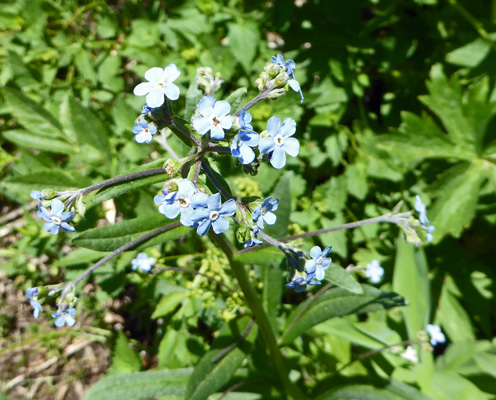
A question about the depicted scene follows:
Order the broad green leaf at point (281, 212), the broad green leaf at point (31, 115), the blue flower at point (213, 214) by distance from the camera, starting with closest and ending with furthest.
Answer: the blue flower at point (213, 214) < the broad green leaf at point (281, 212) < the broad green leaf at point (31, 115)

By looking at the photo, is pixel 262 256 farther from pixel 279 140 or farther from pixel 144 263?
pixel 144 263

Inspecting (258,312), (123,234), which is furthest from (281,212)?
(123,234)

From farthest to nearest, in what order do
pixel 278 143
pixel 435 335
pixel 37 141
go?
1. pixel 37 141
2. pixel 435 335
3. pixel 278 143

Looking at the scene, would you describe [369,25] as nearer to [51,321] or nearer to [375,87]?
[375,87]

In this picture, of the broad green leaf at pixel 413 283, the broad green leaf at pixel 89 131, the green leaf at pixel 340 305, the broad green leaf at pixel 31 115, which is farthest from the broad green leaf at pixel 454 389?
the broad green leaf at pixel 31 115

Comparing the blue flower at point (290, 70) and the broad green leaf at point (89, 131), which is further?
the broad green leaf at point (89, 131)

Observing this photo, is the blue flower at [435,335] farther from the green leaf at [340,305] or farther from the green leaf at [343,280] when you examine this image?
the green leaf at [343,280]

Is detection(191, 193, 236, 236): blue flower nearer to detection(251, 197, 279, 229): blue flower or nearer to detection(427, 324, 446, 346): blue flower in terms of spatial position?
detection(251, 197, 279, 229): blue flower
